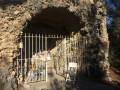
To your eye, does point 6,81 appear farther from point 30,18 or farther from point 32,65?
point 30,18

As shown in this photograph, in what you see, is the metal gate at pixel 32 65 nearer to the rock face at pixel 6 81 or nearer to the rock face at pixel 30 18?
the rock face at pixel 30 18

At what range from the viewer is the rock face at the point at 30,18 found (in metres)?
4.28

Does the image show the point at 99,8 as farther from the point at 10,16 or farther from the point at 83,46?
the point at 10,16

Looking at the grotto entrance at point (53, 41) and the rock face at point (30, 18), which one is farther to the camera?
the grotto entrance at point (53, 41)

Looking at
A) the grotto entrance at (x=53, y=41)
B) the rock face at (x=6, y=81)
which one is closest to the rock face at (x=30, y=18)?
the rock face at (x=6, y=81)

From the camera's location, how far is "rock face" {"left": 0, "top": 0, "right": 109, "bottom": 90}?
428cm

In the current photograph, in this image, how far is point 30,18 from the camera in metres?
4.77

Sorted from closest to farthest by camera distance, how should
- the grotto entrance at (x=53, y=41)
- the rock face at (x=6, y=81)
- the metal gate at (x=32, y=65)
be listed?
the rock face at (x=6, y=81) < the metal gate at (x=32, y=65) < the grotto entrance at (x=53, y=41)

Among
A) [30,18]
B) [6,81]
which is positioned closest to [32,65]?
[6,81]

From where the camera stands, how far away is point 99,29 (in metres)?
6.76

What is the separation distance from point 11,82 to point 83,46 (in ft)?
13.1

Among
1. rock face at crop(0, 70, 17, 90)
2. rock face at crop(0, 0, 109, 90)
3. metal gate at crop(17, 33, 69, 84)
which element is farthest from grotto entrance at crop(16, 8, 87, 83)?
rock face at crop(0, 70, 17, 90)

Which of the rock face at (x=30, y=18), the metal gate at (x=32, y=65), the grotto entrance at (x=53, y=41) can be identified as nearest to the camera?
the rock face at (x=30, y=18)

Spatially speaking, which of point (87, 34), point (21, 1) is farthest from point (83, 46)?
point (21, 1)
